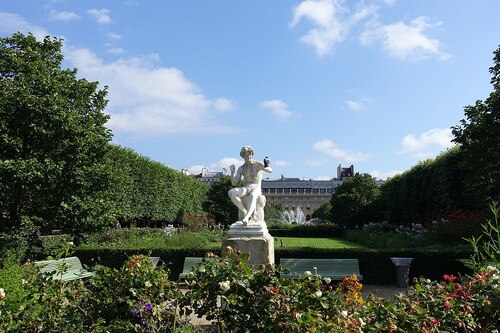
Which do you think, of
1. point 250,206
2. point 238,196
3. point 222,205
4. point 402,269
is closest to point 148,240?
point 402,269

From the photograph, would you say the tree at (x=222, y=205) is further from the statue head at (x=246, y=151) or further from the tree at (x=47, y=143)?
the statue head at (x=246, y=151)

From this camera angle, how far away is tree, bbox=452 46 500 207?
1056cm

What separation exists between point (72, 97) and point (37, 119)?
150cm

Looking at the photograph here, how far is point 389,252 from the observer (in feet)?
35.5

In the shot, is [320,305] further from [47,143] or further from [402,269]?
[47,143]

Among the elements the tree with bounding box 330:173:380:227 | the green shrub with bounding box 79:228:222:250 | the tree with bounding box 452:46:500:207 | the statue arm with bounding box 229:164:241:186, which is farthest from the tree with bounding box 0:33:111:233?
the tree with bounding box 330:173:380:227

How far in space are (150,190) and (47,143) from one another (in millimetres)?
18256

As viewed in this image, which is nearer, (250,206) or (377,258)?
(250,206)

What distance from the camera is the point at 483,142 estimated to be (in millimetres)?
10656

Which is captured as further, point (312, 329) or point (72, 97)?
point (72, 97)

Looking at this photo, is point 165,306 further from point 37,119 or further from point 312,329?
point 37,119

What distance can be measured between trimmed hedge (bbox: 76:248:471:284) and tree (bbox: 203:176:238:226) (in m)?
23.3

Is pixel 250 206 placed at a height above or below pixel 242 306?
above

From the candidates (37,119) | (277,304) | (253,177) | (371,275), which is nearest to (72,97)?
(37,119)
